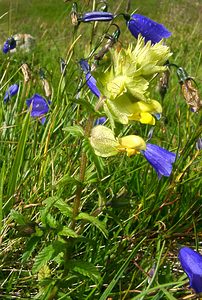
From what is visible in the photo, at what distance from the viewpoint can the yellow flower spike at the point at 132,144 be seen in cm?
82

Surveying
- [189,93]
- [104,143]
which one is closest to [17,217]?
[104,143]

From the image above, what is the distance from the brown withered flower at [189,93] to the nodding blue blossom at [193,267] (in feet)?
1.05

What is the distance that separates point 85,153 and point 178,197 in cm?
56

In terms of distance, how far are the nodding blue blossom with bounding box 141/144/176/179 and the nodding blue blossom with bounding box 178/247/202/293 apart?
0.76 ft

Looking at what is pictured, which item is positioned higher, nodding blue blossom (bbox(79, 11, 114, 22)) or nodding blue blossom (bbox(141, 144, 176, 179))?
nodding blue blossom (bbox(79, 11, 114, 22))

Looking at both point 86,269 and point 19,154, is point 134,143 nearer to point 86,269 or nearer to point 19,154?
point 86,269

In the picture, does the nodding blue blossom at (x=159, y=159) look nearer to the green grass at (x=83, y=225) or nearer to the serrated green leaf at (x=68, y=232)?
the green grass at (x=83, y=225)

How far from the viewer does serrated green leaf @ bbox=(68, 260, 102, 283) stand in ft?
2.96

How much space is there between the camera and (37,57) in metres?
3.73

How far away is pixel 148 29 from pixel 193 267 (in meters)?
0.55

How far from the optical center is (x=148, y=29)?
1.19 meters

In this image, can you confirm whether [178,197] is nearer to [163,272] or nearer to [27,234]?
[163,272]

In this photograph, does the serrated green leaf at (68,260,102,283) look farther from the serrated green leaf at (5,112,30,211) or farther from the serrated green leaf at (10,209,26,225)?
the serrated green leaf at (5,112,30,211)

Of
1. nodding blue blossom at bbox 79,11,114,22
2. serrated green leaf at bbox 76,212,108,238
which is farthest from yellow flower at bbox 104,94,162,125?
nodding blue blossom at bbox 79,11,114,22
